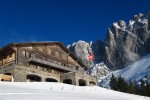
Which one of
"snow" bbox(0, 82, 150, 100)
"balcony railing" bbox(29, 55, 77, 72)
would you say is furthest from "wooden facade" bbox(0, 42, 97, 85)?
"snow" bbox(0, 82, 150, 100)

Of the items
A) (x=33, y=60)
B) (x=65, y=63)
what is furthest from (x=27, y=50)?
(x=65, y=63)

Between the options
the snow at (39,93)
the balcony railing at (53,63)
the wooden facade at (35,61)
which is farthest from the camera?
the balcony railing at (53,63)

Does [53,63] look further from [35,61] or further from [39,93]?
[39,93]

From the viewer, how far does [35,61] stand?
4731cm

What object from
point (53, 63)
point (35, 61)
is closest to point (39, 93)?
point (35, 61)

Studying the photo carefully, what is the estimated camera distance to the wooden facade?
44753 millimetres

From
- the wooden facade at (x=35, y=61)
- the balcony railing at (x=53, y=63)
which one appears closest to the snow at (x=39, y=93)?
the wooden facade at (x=35, y=61)

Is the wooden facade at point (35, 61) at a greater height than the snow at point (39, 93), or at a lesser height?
greater

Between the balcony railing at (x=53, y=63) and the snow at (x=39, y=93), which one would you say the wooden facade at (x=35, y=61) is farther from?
the snow at (x=39, y=93)

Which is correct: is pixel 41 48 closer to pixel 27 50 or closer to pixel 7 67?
pixel 27 50

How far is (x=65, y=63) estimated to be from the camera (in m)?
56.7

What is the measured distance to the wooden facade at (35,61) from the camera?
1762 inches

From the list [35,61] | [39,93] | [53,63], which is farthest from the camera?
[53,63]

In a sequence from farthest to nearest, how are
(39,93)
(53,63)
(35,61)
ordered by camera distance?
(53,63), (35,61), (39,93)
